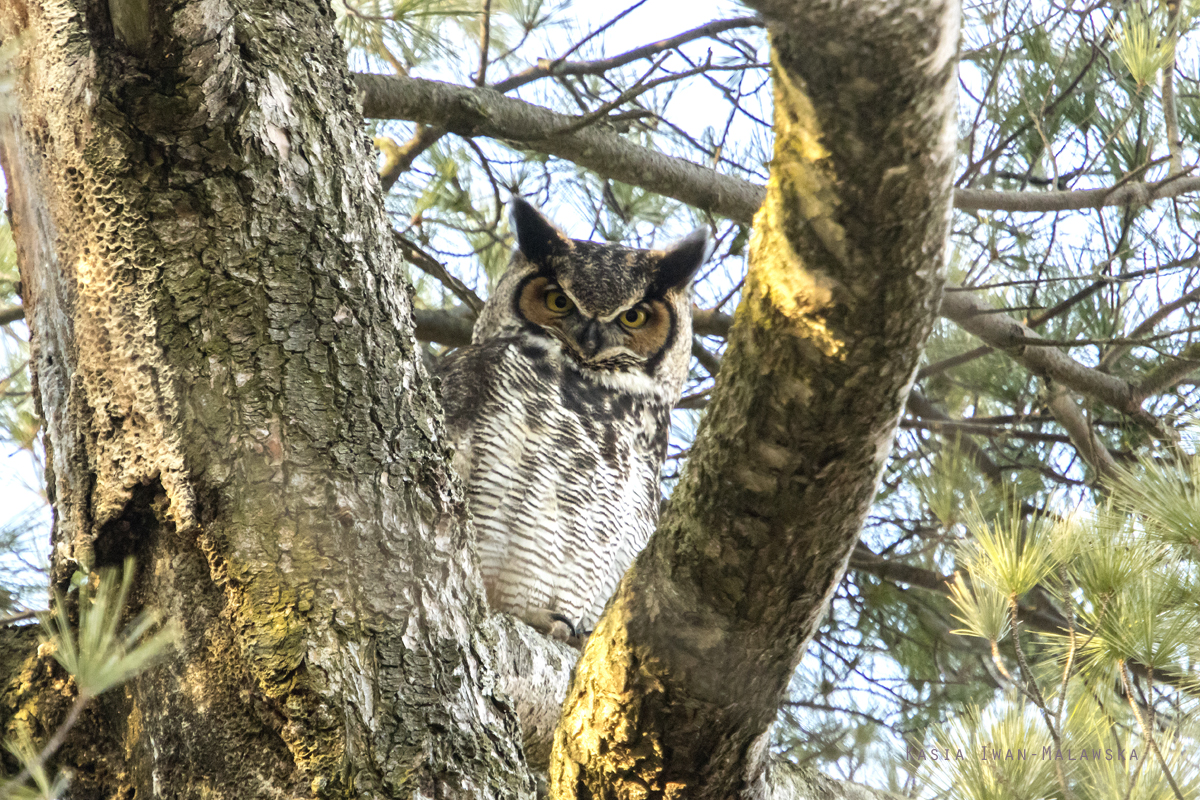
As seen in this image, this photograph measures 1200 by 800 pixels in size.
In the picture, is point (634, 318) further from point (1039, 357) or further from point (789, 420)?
point (789, 420)

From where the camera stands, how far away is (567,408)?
2.36m

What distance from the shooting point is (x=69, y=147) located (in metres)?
1.12

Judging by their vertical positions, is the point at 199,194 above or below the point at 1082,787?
above

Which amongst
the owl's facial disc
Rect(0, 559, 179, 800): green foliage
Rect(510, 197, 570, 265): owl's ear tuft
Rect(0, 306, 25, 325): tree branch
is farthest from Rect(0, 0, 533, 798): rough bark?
Rect(510, 197, 570, 265): owl's ear tuft

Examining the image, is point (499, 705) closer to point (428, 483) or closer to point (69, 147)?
point (428, 483)

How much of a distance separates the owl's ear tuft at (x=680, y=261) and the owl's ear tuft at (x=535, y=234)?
0.26 m

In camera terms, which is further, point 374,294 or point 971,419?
point 971,419

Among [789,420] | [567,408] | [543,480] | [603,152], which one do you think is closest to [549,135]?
[603,152]

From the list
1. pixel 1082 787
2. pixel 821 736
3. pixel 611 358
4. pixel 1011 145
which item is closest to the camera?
pixel 1082 787

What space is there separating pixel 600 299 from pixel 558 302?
0.39 ft

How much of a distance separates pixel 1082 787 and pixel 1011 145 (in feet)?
6.27

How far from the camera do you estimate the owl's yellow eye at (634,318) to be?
102 inches

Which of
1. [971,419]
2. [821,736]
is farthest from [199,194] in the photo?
[821,736]

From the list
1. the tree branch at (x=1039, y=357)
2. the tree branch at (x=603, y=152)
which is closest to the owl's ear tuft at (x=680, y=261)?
the tree branch at (x=603, y=152)
